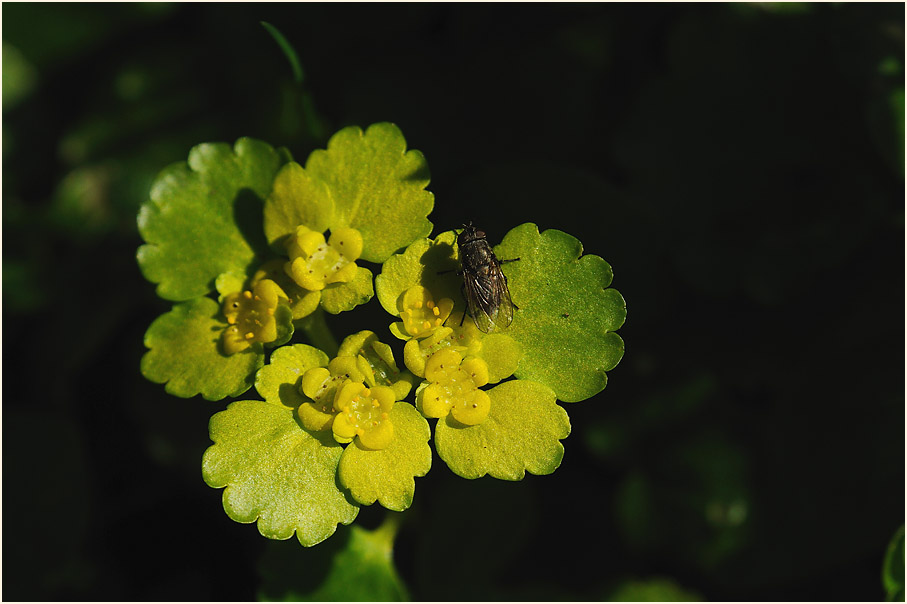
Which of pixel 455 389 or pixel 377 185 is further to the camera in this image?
pixel 377 185

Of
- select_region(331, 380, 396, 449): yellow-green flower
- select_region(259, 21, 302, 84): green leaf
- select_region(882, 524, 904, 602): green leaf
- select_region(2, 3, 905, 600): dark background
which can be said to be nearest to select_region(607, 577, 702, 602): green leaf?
select_region(2, 3, 905, 600): dark background

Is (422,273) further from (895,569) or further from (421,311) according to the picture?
(895,569)

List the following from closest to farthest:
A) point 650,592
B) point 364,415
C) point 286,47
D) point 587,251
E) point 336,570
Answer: point 364,415, point 286,47, point 336,570, point 587,251, point 650,592

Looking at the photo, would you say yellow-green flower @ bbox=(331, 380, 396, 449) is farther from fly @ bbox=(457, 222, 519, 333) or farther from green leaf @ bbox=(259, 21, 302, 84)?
green leaf @ bbox=(259, 21, 302, 84)

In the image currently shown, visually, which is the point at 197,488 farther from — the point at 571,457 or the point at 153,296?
the point at 571,457

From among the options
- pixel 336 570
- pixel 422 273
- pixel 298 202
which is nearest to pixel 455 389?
pixel 422 273
